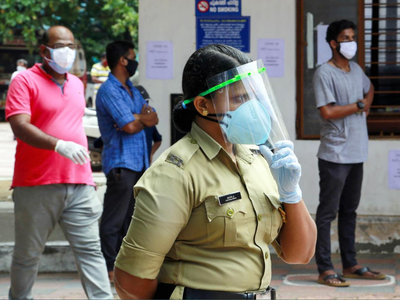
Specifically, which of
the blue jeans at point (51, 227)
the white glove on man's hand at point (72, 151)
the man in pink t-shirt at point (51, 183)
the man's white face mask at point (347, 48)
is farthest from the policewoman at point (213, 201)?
the man's white face mask at point (347, 48)

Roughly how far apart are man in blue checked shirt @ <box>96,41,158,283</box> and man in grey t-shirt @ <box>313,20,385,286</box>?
4.63ft

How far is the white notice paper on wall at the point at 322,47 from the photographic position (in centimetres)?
656

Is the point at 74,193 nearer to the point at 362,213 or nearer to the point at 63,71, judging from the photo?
the point at 63,71

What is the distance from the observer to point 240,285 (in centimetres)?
231

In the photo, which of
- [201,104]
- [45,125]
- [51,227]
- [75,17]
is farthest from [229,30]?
[75,17]

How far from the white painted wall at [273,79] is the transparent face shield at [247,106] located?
423 cm

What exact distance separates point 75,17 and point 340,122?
18.0 meters

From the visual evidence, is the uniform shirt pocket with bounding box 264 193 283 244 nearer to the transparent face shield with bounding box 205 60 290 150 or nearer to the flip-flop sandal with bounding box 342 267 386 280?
the transparent face shield with bounding box 205 60 290 150

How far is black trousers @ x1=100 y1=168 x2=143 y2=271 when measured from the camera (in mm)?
5543

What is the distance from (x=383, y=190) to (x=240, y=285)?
14.9ft

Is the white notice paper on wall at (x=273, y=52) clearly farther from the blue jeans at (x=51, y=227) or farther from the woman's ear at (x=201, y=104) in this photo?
the woman's ear at (x=201, y=104)

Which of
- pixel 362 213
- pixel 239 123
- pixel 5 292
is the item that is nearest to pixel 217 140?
pixel 239 123

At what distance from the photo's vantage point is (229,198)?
2.29 meters

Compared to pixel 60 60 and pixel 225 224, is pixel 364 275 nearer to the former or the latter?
pixel 60 60
